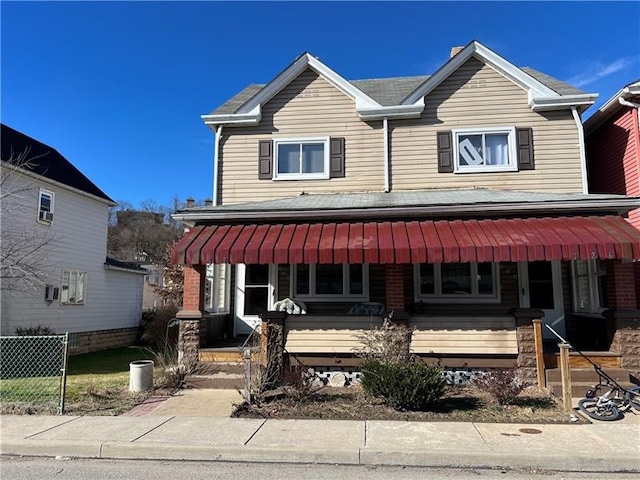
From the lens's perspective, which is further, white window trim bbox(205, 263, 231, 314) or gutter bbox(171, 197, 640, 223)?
white window trim bbox(205, 263, 231, 314)

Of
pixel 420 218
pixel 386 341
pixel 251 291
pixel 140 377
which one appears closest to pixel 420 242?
pixel 420 218

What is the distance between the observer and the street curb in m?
5.92

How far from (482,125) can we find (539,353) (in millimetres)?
6461

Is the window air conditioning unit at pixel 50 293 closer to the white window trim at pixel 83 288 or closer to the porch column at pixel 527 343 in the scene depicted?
the white window trim at pixel 83 288

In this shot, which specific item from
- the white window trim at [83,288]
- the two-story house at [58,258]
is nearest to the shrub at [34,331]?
the two-story house at [58,258]

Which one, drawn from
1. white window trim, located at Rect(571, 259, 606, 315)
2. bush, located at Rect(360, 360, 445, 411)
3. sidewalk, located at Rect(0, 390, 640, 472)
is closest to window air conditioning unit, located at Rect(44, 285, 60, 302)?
sidewalk, located at Rect(0, 390, 640, 472)

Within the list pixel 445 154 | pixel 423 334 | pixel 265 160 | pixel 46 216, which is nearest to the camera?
pixel 423 334

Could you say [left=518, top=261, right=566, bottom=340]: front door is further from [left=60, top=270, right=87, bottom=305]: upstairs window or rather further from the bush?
[left=60, top=270, right=87, bottom=305]: upstairs window

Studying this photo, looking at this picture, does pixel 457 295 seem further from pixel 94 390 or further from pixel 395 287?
pixel 94 390

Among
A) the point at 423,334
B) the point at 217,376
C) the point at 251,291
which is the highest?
the point at 251,291

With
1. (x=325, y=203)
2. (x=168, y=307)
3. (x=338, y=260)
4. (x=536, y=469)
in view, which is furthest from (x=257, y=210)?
(x=168, y=307)

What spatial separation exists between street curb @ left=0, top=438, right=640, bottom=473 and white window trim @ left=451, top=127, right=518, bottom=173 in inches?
330

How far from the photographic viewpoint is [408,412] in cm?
812

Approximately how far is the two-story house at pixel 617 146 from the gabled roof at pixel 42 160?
17155 mm
